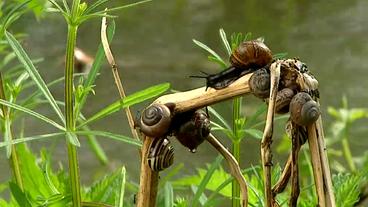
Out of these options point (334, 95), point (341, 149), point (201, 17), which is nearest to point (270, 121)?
point (341, 149)

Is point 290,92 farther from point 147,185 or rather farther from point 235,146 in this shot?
point 235,146

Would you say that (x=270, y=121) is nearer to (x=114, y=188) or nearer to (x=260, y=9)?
(x=114, y=188)

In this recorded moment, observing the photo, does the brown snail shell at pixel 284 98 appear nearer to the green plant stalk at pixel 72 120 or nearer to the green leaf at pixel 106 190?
the green plant stalk at pixel 72 120

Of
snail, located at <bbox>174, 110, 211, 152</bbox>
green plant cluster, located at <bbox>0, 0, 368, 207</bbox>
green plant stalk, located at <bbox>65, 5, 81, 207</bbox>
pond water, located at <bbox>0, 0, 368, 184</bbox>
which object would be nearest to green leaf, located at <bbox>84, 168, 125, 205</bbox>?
green plant cluster, located at <bbox>0, 0, 368, 207</bbox>

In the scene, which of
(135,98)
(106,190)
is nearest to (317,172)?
(135,98)

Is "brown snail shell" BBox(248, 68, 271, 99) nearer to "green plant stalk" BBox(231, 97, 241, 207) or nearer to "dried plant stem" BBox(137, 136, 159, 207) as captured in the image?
"dried plant stem" BBox(137, 136, 159, 207)
